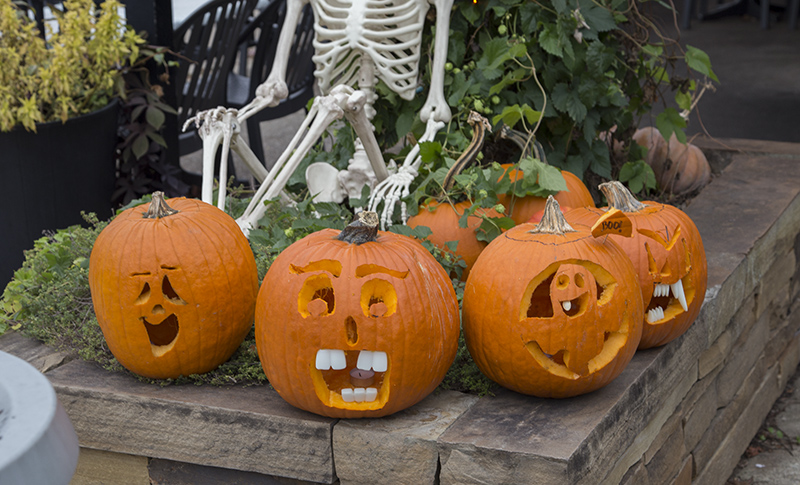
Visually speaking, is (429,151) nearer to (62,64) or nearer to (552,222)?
(552,222)

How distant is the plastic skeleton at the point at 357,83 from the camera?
2.56 meters

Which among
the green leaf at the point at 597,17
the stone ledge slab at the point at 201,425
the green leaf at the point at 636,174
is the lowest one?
the stone ledge slab at the point at 201,425

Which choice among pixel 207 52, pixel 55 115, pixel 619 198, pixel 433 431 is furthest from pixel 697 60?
pixel 55 115

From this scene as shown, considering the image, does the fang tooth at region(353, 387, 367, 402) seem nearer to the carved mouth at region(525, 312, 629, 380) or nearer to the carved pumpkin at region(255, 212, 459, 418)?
the carved pumpkin at region(255, 212, 459, 418)

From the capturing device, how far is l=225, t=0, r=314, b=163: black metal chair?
4.65 m

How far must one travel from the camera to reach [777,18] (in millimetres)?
11398

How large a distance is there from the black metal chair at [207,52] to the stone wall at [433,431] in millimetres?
2189

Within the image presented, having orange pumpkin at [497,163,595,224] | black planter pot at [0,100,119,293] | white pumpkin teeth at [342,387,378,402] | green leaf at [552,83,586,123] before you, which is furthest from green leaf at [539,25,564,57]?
black planter pot at [0,100,119,293]

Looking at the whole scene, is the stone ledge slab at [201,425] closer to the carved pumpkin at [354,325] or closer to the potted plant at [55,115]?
the carved pumpkin at [354,325]

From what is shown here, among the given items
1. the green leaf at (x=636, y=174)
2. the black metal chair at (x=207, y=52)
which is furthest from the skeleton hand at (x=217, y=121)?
the green leaf at (x=636, y=174)

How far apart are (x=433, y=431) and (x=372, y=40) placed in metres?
1.61

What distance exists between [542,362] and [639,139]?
2.48m

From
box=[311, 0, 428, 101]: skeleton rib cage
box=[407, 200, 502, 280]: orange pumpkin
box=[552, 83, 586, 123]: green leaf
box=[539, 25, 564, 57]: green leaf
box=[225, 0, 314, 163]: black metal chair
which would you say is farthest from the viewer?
box=[225, 0, 314, 163]: black metal chair

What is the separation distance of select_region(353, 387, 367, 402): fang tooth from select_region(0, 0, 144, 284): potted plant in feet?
7.51
